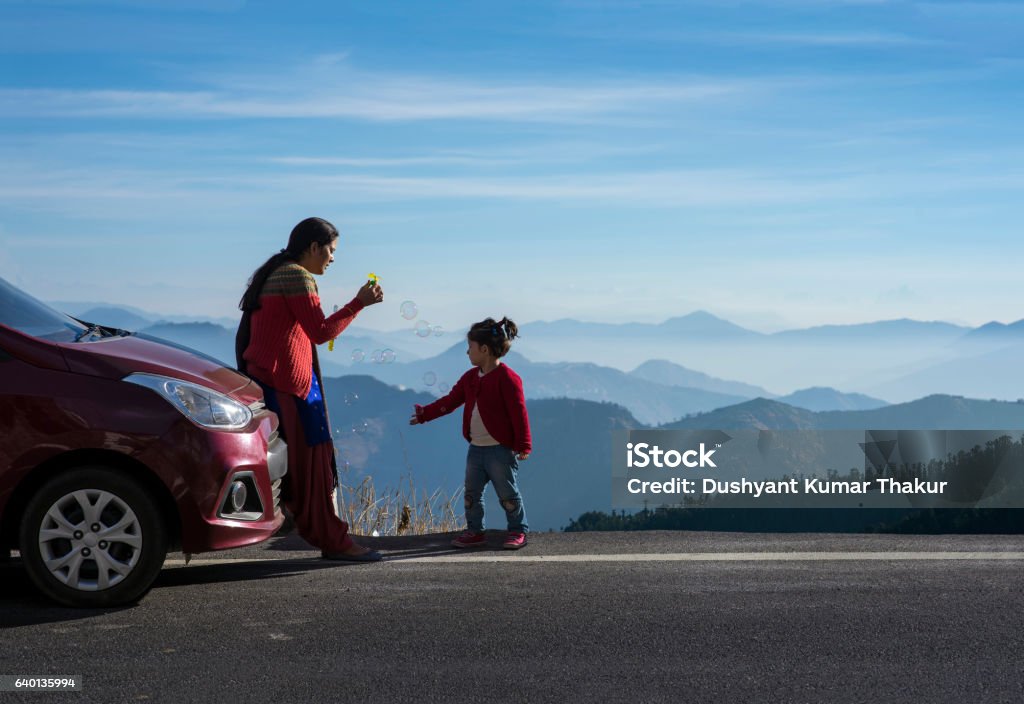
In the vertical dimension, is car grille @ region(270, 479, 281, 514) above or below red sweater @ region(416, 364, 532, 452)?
below

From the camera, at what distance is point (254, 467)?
22.2 feet

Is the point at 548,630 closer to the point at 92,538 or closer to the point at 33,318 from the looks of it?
the point at 92,538

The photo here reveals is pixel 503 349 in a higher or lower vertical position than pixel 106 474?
higher

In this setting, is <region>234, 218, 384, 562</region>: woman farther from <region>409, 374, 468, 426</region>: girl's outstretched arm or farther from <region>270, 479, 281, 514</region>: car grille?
<region>409, 374, 468, 426</region>: girl's outstretched arm

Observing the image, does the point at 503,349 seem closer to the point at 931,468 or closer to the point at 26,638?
the point at 26,638

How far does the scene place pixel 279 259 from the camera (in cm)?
781

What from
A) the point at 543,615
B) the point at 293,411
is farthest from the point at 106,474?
the point at 543,615

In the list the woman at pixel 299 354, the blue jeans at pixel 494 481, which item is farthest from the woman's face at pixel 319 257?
the blue jeans at pixel 494 481

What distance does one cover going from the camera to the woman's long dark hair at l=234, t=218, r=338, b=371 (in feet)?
25.5

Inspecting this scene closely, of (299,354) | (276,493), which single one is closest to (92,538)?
(276,493)

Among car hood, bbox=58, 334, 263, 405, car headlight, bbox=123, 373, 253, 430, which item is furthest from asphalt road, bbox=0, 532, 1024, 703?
car hood, bbox=58, 334, 263, 405

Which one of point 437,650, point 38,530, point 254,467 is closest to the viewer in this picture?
point 437,650

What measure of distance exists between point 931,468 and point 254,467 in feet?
29.8

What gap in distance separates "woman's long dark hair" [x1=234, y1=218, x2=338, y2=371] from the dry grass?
10.00 ft
